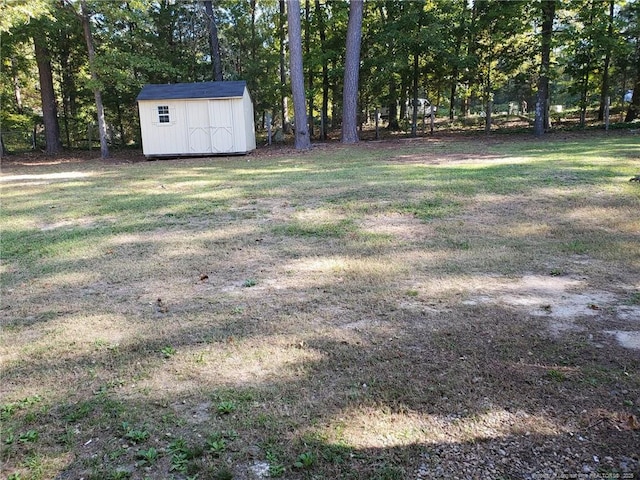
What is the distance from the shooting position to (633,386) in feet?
7.40

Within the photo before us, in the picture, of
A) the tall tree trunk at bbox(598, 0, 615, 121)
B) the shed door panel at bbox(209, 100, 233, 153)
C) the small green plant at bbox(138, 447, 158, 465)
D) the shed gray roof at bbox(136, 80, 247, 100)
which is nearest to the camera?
the small green plant at bbox(138, 447, 158, 465)

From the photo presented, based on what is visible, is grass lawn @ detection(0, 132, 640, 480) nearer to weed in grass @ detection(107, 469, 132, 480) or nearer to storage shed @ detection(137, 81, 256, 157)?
weed in grass @ detection(107, 469, 132, 480)

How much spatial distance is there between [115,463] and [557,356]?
2134 mm

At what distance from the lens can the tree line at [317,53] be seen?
16.4 metres

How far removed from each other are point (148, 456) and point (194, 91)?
16.0 metres

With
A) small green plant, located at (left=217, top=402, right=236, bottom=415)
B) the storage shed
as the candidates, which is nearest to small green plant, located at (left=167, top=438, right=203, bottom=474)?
small green plant, located at (left=217, top=402, right=236, bottom=415)

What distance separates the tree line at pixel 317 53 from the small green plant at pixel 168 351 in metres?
12.0

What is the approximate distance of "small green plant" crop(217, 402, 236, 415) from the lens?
2.16m

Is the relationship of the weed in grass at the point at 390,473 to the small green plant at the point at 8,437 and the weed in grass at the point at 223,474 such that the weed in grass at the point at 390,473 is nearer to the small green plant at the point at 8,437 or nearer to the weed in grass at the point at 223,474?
the weed in grass at the point at 223,474

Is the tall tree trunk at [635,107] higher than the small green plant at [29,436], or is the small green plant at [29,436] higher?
the tall tree trunk at [635,107]

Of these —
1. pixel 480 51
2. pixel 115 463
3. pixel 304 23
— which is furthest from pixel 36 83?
pixel 115 463

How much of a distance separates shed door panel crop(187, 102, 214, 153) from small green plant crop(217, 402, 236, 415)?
1507cm

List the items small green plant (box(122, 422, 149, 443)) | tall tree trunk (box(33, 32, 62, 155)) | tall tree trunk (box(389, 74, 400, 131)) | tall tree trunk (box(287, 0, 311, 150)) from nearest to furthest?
small green plant (box(122, 422, 149, 443)) → tall tree trunk (box(287, 0, 311, 150)) → tall tree trunk (box(33, 32, 62, 155)) → tall tree trunk (box(389, 74, 400, 131))

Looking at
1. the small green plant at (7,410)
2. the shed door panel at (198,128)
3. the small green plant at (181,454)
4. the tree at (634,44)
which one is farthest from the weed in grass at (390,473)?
the tree at (634,44)
